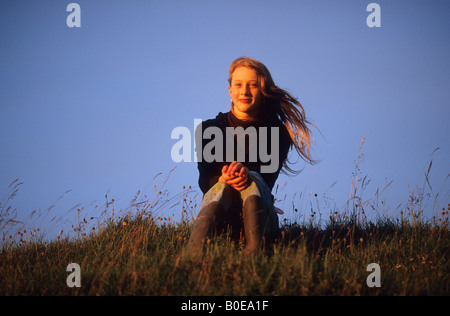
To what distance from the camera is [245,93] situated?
464 cm

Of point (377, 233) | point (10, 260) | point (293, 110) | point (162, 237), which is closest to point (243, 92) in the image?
point (293, 110)

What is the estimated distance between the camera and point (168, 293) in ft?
8.81

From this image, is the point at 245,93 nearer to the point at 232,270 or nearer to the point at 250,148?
the point at 250,148

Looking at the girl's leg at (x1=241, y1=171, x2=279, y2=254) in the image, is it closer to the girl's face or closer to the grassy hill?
the grassy hill

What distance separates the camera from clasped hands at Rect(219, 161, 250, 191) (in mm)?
3553

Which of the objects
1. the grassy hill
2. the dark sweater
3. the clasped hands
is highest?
the dark sweater

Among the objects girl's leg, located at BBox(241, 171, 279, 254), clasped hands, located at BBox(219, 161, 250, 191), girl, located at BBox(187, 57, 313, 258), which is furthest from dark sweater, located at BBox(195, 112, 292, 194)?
girl's leg, located at BBox(241, 171, 279, 254)

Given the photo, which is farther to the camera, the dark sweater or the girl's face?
the girl's face

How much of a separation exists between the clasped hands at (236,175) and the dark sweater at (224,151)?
0.63 metres

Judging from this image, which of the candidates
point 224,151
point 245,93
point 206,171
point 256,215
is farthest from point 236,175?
point 245,93
